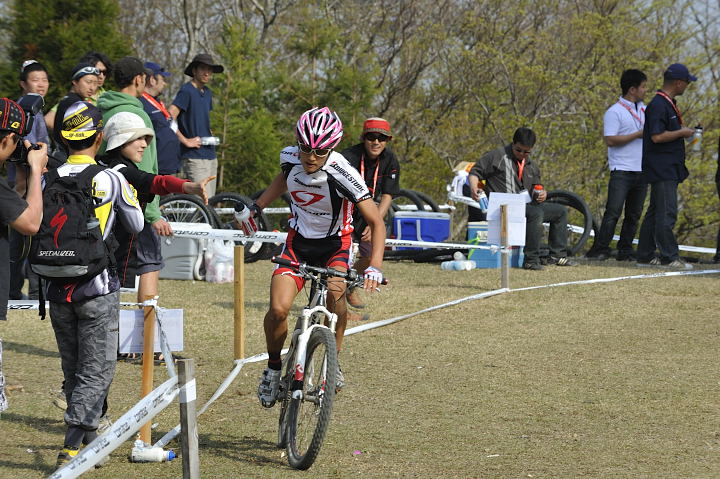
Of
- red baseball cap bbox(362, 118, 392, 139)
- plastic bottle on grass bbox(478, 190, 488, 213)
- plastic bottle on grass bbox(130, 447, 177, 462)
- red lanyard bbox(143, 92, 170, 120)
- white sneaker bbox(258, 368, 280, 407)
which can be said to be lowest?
plastic bottle on grass bbox(130, 447, 177, 462)

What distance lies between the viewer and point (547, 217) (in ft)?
44.2

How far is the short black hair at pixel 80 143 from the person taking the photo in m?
5.37

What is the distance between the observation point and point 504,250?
37.5 ft

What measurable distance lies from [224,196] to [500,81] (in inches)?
526

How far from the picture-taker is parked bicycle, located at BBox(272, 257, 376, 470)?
5.30 metres

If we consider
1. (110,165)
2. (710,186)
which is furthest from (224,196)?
(710,186)

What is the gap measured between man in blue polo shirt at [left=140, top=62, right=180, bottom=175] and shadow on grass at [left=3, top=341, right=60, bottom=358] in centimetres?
246

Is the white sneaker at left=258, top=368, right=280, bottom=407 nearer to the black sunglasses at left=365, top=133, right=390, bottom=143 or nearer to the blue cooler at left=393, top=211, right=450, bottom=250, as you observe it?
the black sunglasses at left=365, top=133, right=390, bottom=143

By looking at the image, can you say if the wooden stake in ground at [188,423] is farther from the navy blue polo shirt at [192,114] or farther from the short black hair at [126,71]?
the navy blue polo shirt at [192,114]

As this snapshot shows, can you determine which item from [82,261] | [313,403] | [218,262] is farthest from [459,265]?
[82,261]

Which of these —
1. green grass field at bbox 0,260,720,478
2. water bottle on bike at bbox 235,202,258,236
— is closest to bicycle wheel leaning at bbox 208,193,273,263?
green grass field at bbox 0,260,720,478

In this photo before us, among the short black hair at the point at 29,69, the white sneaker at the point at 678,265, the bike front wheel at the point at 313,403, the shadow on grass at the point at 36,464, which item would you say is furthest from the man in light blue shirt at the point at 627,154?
the shadow on grass at the point at 36,464

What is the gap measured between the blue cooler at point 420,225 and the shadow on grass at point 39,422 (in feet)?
28.2

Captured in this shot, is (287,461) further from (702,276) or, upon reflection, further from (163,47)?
(163,47)
